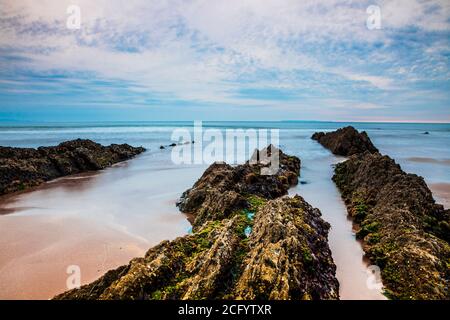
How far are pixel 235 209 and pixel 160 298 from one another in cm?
434

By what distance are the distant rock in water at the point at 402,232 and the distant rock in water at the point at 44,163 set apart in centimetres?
1423

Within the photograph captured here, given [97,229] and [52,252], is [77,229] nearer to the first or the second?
[97,229]

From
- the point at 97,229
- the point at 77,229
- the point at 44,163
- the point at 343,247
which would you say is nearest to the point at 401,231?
the point at 343,247

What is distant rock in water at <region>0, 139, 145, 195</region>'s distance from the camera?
13538 mm

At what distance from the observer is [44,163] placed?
640 inches

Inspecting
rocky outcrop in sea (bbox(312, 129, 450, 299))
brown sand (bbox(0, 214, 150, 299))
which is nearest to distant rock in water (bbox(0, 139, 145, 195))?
brown sand (bbox(0, 214, 150, 299))

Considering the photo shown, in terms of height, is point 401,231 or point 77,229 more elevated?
point 401,231

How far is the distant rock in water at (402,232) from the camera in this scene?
499 cm

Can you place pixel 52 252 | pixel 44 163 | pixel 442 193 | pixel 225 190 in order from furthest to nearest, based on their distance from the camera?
1. pixel 44 163
2. pixel 442 193
3. pixel 225 190
4. pixel 52 252

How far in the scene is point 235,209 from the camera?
825 cm

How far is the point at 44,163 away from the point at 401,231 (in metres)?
17.3

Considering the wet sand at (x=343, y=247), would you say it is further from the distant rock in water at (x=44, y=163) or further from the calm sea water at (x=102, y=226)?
the distant rock in water at (x=44, y=163)

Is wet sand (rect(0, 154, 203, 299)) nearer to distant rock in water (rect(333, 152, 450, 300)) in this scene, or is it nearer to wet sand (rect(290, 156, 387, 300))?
wet sand (rect(290, 156, 387, 300))

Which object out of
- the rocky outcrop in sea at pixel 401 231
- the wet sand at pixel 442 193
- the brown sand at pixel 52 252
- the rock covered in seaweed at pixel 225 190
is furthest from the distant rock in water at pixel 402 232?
the brown sand at pixel 52 252
